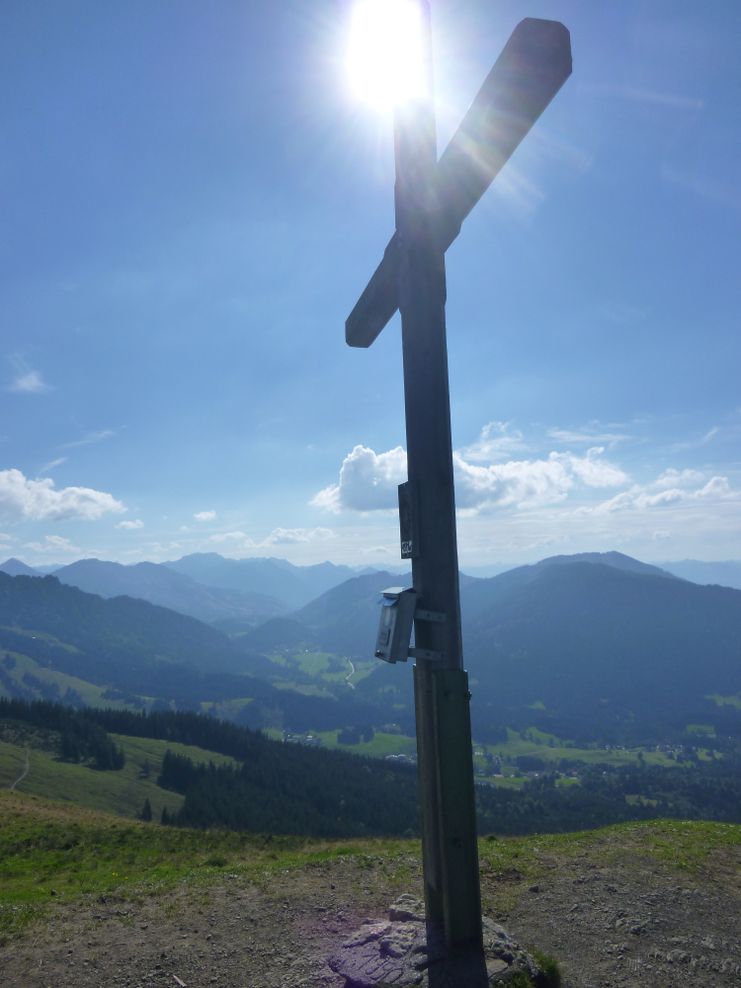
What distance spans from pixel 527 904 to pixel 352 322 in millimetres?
9332

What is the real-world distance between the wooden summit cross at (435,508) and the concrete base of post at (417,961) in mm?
155

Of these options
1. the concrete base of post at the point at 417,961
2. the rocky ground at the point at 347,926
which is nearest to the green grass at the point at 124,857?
the rocky ground at the point at 347,926

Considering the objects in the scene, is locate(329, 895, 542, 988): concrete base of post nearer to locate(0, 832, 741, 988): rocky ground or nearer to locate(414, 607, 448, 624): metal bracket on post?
locate(0, 832, 741, 988): rocky ground

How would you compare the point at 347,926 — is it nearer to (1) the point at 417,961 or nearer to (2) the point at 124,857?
(1) the point at 417,961

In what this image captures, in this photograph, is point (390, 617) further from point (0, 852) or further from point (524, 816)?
point (524, 816)

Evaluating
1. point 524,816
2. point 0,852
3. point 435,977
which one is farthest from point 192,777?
point 435,977

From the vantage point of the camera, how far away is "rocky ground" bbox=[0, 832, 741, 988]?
24.9ft

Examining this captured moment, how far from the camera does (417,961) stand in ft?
19.1

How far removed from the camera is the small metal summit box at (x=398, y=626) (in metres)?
5.22

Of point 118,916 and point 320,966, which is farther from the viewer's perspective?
point 118,916

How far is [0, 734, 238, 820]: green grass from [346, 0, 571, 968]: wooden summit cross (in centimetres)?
7437

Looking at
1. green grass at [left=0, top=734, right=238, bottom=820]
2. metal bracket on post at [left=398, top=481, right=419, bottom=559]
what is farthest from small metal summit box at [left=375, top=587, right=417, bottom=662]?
green grass at [left=0, top=734, right=238, bottom=820]

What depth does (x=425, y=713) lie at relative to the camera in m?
5.33

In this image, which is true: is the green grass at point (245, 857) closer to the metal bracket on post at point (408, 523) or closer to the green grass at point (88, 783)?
the metal bracket on post at point (408, 523)
